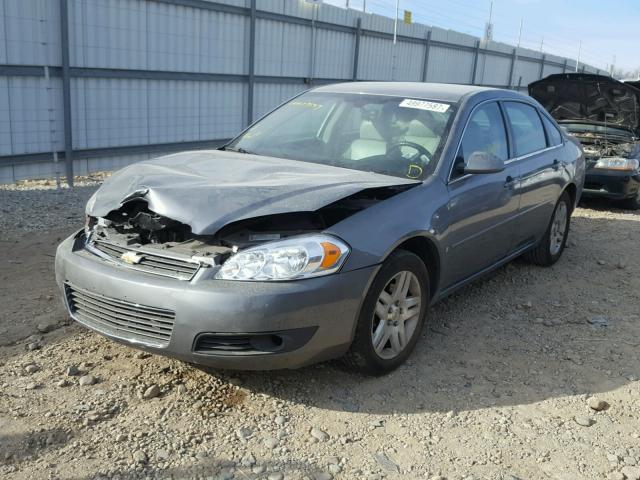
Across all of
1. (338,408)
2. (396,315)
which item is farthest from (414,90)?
(338,408)

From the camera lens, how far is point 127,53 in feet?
29.1

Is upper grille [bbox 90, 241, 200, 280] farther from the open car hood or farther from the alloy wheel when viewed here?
the open car hood

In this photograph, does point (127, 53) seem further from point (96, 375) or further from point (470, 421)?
point (470, 421)

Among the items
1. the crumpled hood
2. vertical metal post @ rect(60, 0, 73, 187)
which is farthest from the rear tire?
vertical metal post @ rect(60, 0, 73, 187)

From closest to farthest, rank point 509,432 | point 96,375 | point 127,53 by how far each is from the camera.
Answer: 1. point 509,432
2. point 96,375
3. point 127,53

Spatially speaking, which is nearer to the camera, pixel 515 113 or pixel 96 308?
pixel 96 308

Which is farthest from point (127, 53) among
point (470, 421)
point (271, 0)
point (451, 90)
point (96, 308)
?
point (470, 421)

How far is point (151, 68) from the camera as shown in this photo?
927 cm

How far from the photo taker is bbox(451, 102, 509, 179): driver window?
4.24 metres

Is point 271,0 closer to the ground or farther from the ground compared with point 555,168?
farther from the ground

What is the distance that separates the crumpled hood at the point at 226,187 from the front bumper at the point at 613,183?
5.80 m

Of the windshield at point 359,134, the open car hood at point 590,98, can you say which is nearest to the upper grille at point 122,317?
the windshield at point 359,134

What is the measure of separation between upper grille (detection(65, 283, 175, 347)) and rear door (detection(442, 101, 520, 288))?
5.93 ft

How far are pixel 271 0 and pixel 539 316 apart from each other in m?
8.19
